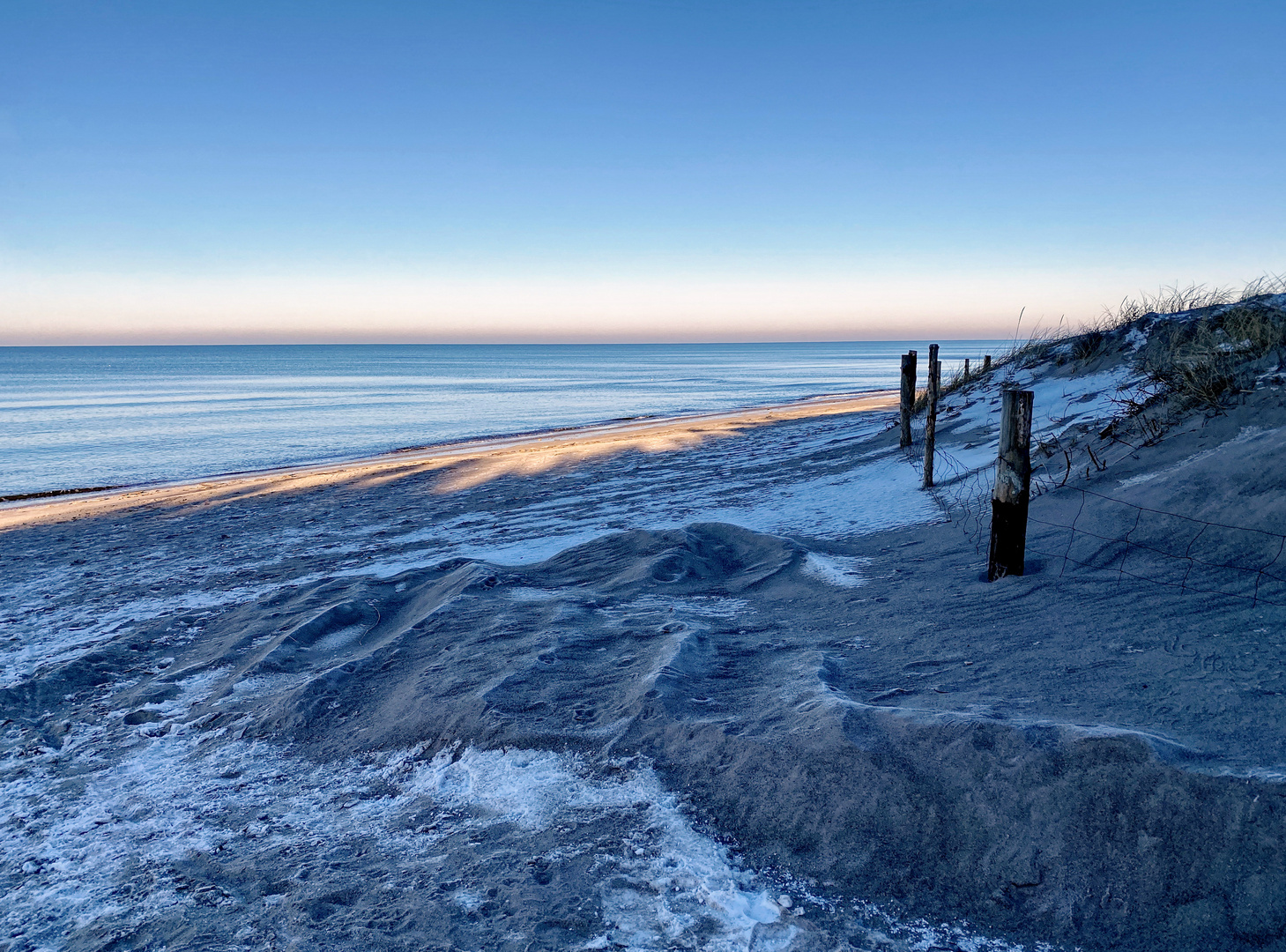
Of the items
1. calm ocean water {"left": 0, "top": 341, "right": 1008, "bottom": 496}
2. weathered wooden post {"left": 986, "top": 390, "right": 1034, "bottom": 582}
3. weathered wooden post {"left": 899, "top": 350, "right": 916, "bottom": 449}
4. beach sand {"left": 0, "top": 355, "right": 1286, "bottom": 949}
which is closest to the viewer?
beach sand {"left": 0, "top": 355, "right": 1286, "bottom": 949}

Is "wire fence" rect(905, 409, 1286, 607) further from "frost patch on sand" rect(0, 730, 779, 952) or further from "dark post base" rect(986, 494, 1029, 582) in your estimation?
"frost patch on sand" rect(0, 730, 779, 952)

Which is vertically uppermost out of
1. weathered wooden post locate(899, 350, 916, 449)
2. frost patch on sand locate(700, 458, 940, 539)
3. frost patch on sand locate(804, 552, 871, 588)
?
weathered wooden post locate(899, 350, 916, 449)

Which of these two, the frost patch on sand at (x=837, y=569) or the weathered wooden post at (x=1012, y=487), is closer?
the weathered wooden post at (x=1012, y=487)

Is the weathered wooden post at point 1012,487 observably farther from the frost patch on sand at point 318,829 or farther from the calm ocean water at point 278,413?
the calm ocean water at point 278,413

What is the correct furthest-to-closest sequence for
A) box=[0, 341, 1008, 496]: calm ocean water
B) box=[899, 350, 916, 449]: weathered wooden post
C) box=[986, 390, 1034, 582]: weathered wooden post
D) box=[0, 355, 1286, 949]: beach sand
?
box=[0, 341, 1008, 496]: calm ocean water < box=[899, 350, 916, 449]: weathered wooden post < box=[986, 390, 1034, 582]: weathered wooden post < box=[0, 355, 1286, 949]: beach sand

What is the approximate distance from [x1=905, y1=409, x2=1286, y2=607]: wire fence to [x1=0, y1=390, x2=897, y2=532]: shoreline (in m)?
8.82

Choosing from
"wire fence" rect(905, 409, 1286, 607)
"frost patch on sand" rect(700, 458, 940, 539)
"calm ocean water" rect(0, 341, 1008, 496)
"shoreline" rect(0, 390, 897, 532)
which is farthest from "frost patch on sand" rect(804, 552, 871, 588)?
"calm ocean water" rect(0, 341, 1008, 496)

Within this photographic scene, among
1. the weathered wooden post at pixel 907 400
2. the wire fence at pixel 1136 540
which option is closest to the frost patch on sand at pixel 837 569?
the wire fence at pixel 1136 540

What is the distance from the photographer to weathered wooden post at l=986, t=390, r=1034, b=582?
514cm

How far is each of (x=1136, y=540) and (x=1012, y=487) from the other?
1039mm

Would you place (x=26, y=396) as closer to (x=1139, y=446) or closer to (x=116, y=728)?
(x=116, y=728)

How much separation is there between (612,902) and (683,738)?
0.93m

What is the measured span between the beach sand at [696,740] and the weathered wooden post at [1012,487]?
0.83 feet

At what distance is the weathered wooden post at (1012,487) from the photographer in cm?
514
